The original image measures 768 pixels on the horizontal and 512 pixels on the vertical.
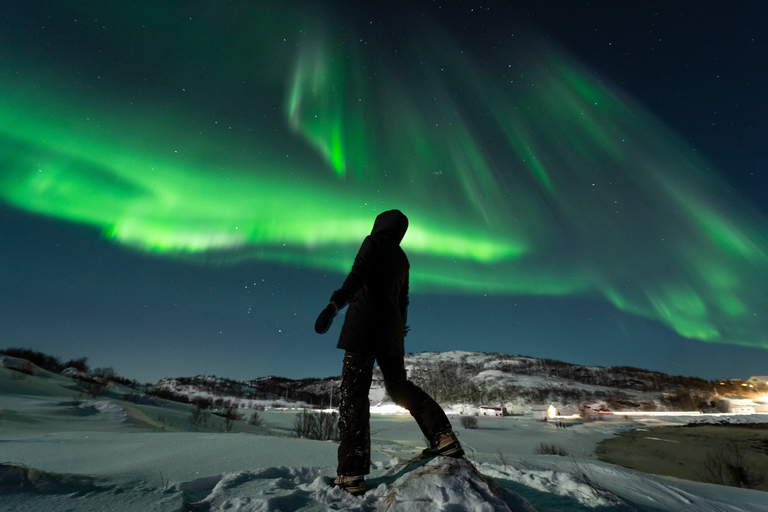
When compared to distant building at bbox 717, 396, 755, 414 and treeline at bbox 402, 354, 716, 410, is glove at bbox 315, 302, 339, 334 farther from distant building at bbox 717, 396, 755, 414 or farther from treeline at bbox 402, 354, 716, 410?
distant building at bbox 717, 396, 755, 414

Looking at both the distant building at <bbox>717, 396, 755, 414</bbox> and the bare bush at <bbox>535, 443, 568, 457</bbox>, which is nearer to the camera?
the bare bush at <bbox>535, 443, 568, 457</bbox>

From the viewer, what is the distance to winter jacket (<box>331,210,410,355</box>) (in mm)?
2328

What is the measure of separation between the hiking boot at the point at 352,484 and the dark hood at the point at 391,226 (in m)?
1.65

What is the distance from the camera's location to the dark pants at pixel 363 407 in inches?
83.5

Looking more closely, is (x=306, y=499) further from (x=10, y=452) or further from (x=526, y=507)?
(x=10, y=452)

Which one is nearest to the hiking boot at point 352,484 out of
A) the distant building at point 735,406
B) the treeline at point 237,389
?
the treeline at point 237,389

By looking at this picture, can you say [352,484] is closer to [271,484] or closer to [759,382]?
[271,484]

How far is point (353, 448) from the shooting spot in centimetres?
Answer: 214

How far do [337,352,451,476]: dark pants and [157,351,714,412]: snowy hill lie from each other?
59893mm

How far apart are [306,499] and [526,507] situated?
112 centimetres

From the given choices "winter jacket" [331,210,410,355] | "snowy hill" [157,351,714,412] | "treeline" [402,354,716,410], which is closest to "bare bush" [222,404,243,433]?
"winter jacket" [331,210,410,355]

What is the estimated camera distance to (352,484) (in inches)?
78.4

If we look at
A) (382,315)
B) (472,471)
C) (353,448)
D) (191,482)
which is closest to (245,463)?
(191,482)

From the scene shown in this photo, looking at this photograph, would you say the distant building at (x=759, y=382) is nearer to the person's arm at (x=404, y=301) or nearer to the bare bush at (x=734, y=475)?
the bare bush at (x=734, y=475)
